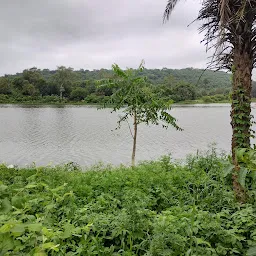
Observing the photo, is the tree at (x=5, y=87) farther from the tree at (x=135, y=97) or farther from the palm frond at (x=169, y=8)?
the palm frond at (x=169, y=8)

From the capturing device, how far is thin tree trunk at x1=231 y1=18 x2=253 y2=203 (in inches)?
177

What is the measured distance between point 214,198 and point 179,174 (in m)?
1.11

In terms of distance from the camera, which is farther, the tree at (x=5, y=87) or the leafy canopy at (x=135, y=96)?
the tree at (x=5, y=87)

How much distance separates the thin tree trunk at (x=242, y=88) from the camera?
451cm

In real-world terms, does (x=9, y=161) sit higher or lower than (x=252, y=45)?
lower

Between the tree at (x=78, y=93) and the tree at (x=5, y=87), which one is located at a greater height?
the tree at (x=5, y=87)

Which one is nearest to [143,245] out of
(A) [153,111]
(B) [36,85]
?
(A) [153,111]

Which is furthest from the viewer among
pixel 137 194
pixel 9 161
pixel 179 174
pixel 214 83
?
pixel 214 83

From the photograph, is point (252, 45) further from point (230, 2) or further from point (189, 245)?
point (189, 245)

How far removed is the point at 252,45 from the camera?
4.65m

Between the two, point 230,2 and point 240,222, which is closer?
point 240,222

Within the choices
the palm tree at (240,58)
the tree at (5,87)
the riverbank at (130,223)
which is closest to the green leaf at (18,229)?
the riverbank at (130,223)

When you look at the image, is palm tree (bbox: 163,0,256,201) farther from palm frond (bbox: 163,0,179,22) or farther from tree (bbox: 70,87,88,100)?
tree (bbox: 70,87,88,100)

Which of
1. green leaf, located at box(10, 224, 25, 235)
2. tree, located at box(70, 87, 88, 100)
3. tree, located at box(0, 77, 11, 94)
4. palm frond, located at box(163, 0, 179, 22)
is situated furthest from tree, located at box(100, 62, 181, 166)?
tree, located at box(0, 77, 11, 94)
